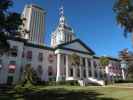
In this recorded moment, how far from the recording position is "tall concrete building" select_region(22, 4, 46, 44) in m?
174

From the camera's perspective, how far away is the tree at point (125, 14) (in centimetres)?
2298

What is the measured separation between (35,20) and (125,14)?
167 metres

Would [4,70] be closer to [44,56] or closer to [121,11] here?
Result: [44,56]

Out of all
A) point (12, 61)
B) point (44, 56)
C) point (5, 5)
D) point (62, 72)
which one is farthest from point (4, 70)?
point (5, 5)

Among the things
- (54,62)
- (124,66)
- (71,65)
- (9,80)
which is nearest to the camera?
(9,80)

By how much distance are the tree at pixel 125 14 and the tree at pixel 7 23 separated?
47.6 feet

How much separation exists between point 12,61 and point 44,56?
39.5 ft

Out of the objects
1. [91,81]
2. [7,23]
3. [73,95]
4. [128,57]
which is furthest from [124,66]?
[7,23]

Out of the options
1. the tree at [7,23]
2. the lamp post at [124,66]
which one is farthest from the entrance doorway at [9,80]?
the lamp post at [124,66]

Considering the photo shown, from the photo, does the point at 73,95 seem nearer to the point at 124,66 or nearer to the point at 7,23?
the point at 7,23

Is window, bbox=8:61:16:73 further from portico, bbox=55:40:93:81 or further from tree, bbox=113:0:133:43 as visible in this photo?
tree, bbox=113:0:133:43

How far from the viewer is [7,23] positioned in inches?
797

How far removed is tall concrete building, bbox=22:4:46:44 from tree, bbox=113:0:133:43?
5978 inches

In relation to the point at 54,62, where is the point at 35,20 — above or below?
above
